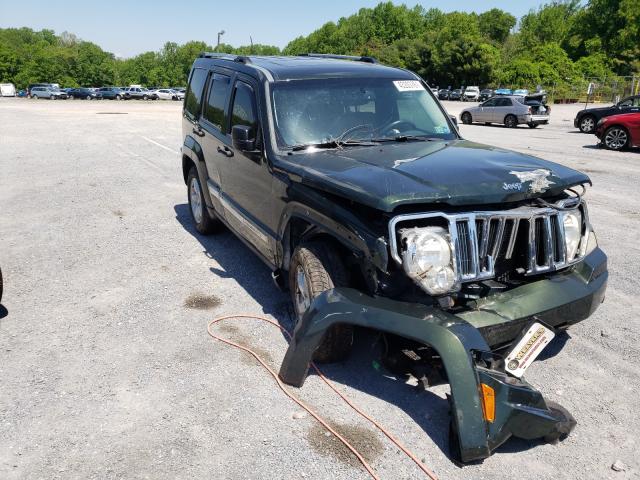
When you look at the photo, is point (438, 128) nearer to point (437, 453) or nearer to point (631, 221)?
point (437, 453)

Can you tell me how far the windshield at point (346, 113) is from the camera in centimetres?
432

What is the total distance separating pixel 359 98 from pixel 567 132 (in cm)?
1984

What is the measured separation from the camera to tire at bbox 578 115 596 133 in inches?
806

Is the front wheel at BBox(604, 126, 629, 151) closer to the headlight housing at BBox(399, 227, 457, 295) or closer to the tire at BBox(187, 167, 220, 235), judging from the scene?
the tire at BBox(187, 167, 220, 235)

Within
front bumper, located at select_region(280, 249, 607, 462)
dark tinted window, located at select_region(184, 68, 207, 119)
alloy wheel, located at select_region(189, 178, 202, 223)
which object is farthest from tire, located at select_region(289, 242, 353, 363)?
dark tinted window, located at select_region(184, 68, 207, 119)

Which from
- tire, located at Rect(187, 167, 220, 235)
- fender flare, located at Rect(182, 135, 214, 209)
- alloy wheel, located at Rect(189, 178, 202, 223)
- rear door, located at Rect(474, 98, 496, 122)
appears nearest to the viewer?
fender flare, located at Rect(182, 135, 214, 209)

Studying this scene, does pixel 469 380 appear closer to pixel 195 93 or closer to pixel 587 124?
pixel 195 93

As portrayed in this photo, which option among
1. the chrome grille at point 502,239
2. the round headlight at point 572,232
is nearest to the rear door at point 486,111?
the round headlight at point 572,232

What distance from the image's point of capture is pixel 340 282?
3.49 meters

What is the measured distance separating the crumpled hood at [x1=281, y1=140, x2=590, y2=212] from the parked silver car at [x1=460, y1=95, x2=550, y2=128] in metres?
21.2

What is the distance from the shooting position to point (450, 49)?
70.8 meters

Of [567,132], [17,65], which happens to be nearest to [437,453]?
[567,132]

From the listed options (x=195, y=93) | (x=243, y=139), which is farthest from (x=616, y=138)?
(x=243, y=139)

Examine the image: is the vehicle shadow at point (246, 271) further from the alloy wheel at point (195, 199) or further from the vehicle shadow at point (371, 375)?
the alloy wheel at point (195, 199)
